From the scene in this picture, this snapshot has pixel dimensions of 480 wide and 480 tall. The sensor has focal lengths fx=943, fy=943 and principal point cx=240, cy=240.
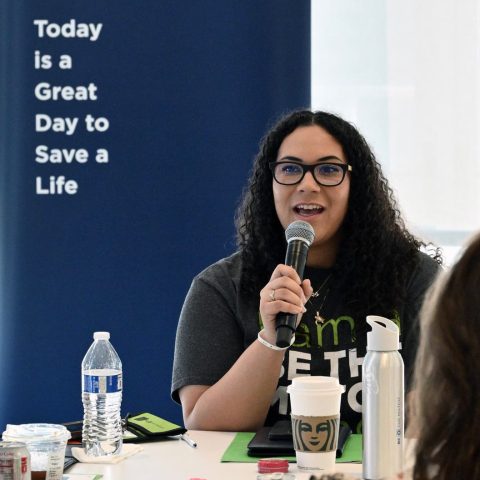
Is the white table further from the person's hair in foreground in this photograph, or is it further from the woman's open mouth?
the person's hair in foreground

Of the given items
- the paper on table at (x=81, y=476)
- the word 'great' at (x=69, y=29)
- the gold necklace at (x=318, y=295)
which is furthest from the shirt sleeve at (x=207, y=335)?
the word 'great' at (x=69, y=29)

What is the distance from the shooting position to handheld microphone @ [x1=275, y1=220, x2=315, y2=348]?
77.6 inches

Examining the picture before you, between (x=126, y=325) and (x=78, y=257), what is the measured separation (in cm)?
28

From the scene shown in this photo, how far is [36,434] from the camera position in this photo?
1743 mm

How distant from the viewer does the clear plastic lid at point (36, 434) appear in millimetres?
1710

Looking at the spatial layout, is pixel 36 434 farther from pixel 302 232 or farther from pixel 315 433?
pixel 302 232

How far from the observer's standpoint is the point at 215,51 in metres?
3.22

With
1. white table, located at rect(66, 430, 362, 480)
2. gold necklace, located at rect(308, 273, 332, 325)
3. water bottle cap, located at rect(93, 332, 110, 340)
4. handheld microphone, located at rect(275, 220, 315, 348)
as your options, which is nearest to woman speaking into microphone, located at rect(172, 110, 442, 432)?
gold necklace, located at rect(308, 273, 332, 325)

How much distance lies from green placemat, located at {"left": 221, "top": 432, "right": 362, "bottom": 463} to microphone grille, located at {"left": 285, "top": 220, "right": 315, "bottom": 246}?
0.45m

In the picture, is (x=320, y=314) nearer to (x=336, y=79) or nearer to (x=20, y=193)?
(x=20, y=193)

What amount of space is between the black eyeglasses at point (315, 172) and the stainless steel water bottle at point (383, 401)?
0.81 meters

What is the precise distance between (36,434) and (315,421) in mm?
522

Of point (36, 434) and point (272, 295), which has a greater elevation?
point (272, 295)

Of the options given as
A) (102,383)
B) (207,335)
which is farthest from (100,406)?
(207,335)
